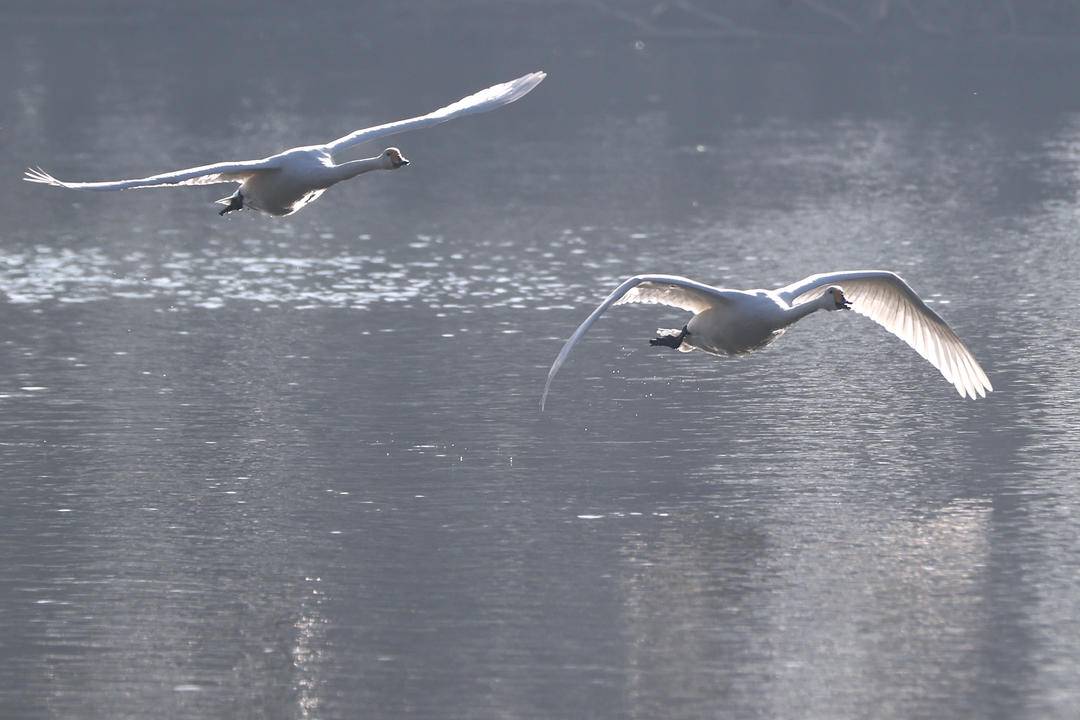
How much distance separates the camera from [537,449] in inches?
794

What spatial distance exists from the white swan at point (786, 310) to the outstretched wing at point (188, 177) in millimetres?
3141

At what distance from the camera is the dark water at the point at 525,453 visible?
→ 46.9 feet

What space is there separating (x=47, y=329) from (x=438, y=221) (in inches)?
409

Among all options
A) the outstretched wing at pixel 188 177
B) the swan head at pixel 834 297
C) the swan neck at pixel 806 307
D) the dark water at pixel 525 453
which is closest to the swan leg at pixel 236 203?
the outstretched wing at pixel 188 177

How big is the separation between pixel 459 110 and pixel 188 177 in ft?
9.35

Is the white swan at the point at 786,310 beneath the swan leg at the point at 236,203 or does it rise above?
beneath

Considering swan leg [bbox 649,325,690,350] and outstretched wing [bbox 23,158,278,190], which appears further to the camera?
swan leg [bbox 649,325,690,350]

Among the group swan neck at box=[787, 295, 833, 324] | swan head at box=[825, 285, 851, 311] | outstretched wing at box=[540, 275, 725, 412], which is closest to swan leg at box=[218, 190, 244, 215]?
outstretched wing at box=[540, 275, 725, 412]

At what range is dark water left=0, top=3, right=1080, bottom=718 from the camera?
14.3 meters

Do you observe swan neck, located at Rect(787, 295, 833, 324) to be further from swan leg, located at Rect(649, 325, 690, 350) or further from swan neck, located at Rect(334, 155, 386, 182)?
swan neck, located at Rect(334, 155, 386, 182)

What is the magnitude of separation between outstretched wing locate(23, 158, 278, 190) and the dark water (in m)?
2.28

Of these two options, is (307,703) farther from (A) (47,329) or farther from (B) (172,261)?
(B) (172,261)

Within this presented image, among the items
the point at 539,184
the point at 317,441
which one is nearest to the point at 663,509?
the point at 317,441

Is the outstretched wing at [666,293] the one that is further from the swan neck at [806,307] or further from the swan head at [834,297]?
the swan head at [834,297]
